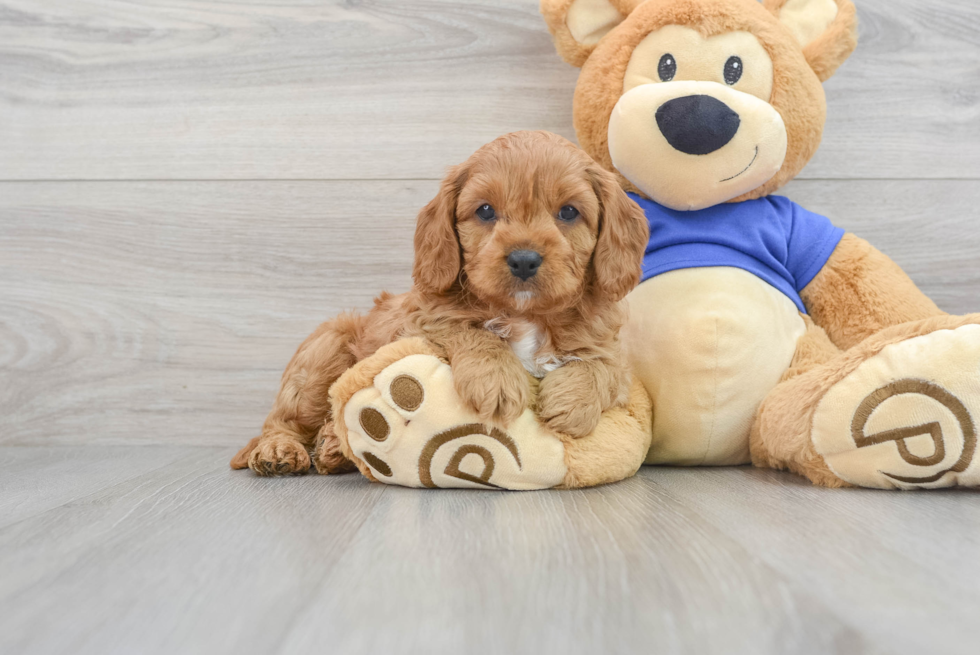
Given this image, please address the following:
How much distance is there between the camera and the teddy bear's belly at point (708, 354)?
1487 mm

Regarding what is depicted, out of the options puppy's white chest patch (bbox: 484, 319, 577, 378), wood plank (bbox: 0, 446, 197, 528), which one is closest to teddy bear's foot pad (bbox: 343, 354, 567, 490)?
puppy's white chest patch (bbox: 484, 319, 577, 378)

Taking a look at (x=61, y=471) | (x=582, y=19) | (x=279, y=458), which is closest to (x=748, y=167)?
(x=582, y=19)

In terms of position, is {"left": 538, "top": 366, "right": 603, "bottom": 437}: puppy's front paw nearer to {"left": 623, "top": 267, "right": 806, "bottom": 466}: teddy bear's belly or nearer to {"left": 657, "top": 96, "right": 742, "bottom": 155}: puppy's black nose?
{"left": 623, "top": 267, "right": 806, "bottom": 466}: teddy bear's belly

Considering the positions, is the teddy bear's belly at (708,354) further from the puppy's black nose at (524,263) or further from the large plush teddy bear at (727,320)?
the puppy's black nose at (524,263)

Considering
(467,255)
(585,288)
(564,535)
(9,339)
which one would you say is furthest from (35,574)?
(9,339)

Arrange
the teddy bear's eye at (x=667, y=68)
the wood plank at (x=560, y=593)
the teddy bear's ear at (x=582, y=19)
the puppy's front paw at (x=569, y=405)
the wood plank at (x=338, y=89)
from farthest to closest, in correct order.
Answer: the wood plank at (x=338, y=89)
the teddy bear's ear at (x=582, y=19)
the teddy bear's eye at (x=667, y=68)
the puppy's front paw at (x=569, y=405)
the wood plank at (x=560, y=593)

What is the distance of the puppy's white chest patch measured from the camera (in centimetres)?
140

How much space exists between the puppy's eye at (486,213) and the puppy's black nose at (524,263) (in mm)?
135

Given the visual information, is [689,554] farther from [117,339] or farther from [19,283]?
[19,283]

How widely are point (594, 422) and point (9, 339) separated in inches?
71.0

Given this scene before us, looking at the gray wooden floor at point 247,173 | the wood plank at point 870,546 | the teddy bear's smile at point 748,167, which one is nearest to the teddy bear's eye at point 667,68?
the teddy bear's smile at point 748,167

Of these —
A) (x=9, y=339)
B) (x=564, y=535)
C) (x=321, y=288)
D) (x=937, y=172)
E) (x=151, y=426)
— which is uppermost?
(x=937, y=172)

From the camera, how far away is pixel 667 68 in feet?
5.12

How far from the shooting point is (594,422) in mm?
1337
